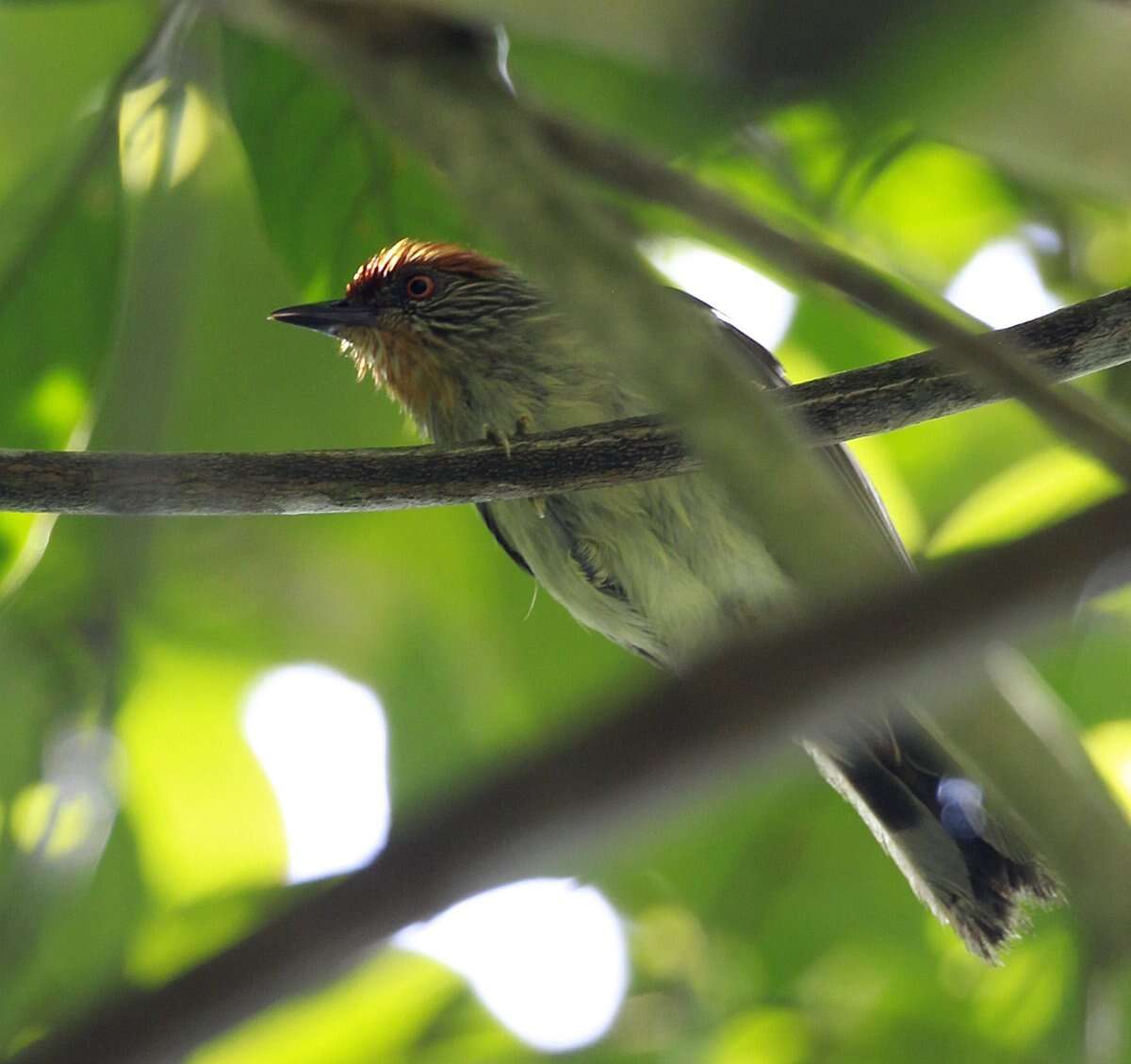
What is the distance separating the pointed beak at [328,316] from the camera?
443 centimetres

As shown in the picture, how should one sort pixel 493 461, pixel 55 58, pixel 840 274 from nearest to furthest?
pixel 840 274
pixel 493 461
pixel 55 58

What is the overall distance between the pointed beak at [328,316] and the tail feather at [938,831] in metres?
1.96

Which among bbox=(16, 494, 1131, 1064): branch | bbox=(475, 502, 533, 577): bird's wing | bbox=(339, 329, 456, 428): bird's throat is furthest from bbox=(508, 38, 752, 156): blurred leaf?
bbox=(16, 494, 1131, 1064): branch

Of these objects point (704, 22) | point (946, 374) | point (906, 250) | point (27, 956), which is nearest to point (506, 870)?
point (704, 22)

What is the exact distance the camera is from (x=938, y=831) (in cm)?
395

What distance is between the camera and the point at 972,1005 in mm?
4207

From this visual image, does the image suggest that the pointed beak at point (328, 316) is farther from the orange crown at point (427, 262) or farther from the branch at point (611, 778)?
the branch at point (611, 778)

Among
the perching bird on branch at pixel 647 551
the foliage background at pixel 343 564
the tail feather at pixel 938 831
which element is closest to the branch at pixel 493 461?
the foliage background at pixel 343 564

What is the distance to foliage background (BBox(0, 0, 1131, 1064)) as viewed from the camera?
3.39 m

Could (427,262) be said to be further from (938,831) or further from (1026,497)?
(938,831)

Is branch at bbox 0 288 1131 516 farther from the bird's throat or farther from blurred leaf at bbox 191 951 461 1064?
blurred leaf at bbox 191 951 461 1064

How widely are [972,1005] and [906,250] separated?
2.30 m

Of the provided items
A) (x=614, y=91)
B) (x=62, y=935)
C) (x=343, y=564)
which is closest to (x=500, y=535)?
(x=343, y=564)

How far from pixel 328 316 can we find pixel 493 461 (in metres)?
2.22
